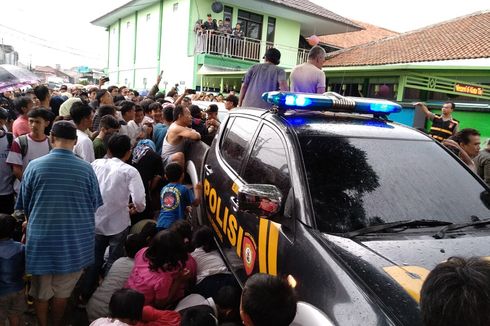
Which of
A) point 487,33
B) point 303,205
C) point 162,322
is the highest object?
point 487,33

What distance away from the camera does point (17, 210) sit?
3.08 metres

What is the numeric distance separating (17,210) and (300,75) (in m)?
3.21

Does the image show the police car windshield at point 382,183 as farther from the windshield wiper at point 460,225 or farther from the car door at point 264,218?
the car door at point 264,218

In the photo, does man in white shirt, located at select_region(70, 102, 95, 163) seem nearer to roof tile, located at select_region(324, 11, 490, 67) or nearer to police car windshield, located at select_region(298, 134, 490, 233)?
police car windshield, located at select_region(298, 134, 490, 233)

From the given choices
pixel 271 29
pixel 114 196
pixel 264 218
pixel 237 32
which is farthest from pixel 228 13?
pixel 264 218

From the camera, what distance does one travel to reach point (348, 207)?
2.15 metres

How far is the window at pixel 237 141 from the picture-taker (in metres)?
3.15

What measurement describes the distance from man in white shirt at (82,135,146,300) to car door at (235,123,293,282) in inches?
42.3

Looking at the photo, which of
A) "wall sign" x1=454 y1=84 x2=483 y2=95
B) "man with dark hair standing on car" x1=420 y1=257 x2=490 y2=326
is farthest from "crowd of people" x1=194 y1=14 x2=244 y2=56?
"man with dark hair standing on car" x1=420 y1=257 x2=490 y2=326

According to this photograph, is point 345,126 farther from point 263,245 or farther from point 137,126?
point 137,126

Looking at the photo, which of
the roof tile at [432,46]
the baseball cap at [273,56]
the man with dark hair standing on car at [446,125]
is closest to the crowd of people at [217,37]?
the roof tile at [432,46]

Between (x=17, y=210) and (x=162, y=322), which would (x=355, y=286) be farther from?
(x=17, y=210)

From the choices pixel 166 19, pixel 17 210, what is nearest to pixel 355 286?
pixel 17 210

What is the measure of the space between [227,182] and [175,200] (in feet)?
3.05
